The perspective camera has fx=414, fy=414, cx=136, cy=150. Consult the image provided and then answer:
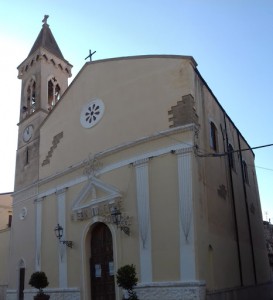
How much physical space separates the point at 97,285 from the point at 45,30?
18.0 meters

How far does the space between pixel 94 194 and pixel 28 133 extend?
848 centimetres

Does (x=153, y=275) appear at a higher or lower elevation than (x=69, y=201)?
lower

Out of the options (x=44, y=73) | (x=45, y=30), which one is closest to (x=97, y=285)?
(x=44, y=73)

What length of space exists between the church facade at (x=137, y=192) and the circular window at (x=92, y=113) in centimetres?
5

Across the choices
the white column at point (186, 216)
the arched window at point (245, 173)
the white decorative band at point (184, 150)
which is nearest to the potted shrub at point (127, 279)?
the white column at point (186, 216)

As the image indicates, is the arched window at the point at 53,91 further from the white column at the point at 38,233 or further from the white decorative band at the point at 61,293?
the white decorative band at the point at 61,293

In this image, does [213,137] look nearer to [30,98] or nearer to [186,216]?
[186,216]

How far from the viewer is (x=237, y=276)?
18.1m

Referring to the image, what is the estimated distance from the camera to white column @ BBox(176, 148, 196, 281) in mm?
14555

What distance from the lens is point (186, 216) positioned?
49.3 ft

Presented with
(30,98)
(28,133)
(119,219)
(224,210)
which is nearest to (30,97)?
(30,98)

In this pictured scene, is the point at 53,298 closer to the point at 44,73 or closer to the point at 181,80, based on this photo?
the point at 181,80

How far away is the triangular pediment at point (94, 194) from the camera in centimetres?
1781

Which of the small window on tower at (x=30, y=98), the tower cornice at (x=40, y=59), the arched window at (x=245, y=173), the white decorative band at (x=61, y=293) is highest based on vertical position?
the tower cornice at (x=40, y=59)
